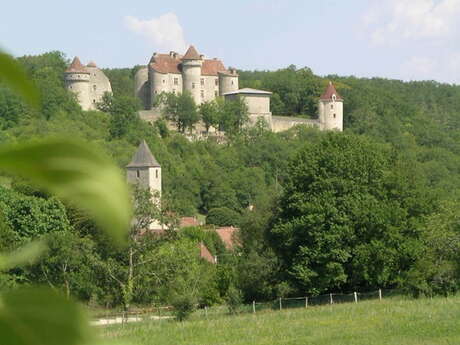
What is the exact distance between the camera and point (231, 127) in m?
74.6

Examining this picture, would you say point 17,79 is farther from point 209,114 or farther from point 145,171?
point 209,114

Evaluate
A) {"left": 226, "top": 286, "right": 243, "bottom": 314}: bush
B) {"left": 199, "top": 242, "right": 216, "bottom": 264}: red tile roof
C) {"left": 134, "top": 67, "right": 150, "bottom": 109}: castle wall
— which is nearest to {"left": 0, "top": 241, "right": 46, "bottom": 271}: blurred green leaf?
{"left": 226, "top": 286, "right": 243, "bottom": 314}: bush

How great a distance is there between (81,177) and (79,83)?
74728mm

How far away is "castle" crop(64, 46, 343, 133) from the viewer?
75188 mm

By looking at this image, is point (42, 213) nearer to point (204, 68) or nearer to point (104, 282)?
point (104, 282)

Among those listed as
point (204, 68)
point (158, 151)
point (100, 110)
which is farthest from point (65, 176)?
point (204, 68)

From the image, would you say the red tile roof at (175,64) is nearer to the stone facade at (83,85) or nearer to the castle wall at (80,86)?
the stone facade at (83,85)

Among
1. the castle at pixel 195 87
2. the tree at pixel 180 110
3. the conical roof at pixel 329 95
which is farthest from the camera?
the conical roof at pixel 329 95

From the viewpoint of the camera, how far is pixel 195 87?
78438 millimetres

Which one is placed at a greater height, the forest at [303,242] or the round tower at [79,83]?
the round tower at [79,83]

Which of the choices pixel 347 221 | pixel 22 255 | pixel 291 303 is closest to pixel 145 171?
pixel 347 221

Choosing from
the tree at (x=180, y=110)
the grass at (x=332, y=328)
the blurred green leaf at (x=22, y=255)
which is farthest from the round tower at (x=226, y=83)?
the blurred green leaf at (x=22, y=255)

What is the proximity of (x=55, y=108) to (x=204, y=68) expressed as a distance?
17918mm

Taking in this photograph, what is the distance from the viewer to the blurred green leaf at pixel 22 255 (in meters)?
0.37
